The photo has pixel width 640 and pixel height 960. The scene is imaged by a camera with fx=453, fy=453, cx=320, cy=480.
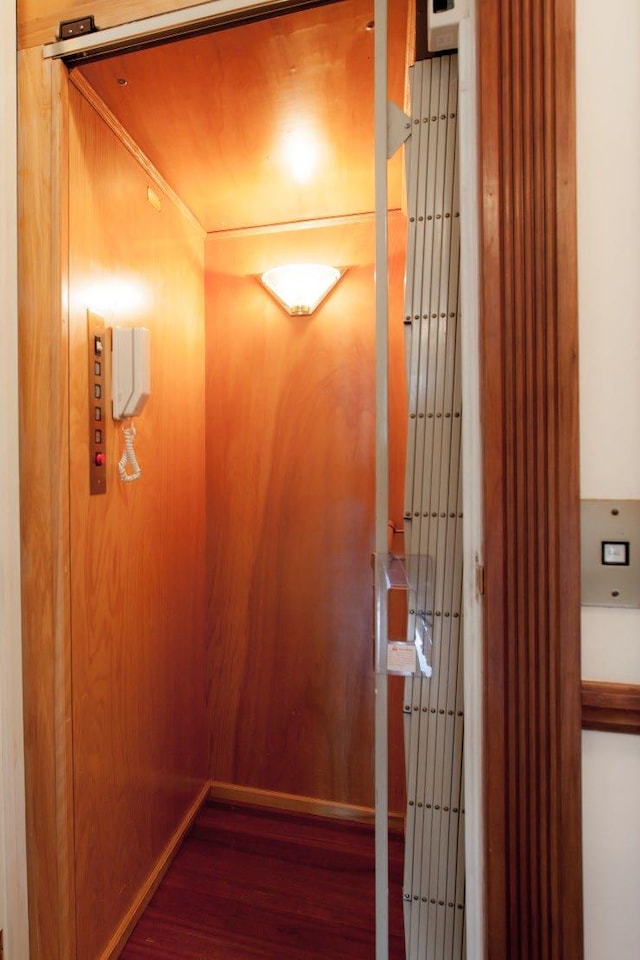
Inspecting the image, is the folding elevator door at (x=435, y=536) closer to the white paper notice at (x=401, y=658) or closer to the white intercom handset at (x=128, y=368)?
the white paper notice at (x=401, y=658)

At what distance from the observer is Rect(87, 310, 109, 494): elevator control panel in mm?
1197

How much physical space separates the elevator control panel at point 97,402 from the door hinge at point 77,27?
0.56 metres

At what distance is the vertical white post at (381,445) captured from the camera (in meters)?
0.70

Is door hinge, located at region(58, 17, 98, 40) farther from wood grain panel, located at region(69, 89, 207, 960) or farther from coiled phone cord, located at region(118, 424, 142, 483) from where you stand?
coiled phone cord, located at region(118, 424, 142, 483)

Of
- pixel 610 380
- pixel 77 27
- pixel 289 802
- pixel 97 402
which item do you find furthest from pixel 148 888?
pixel 77 27

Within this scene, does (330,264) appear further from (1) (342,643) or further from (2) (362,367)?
(1) (342,643)

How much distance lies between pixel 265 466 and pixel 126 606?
2.61 feet

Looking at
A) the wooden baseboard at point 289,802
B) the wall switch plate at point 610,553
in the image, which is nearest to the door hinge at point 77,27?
the wall switch plate at point 610,553

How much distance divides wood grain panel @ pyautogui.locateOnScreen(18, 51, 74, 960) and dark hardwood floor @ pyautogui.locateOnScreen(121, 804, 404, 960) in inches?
19.8

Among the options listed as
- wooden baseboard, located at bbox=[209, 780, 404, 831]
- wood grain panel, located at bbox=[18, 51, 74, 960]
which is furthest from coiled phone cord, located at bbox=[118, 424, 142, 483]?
wooden baseboard, located at bbox=[209, 780, 404, 831]

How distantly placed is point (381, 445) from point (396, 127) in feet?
1.78

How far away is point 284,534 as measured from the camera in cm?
193

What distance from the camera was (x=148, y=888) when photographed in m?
1.46

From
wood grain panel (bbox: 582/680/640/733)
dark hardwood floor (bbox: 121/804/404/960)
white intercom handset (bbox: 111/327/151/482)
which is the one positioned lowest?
dark hardwood floor (bbox: 121/804/404/960)
